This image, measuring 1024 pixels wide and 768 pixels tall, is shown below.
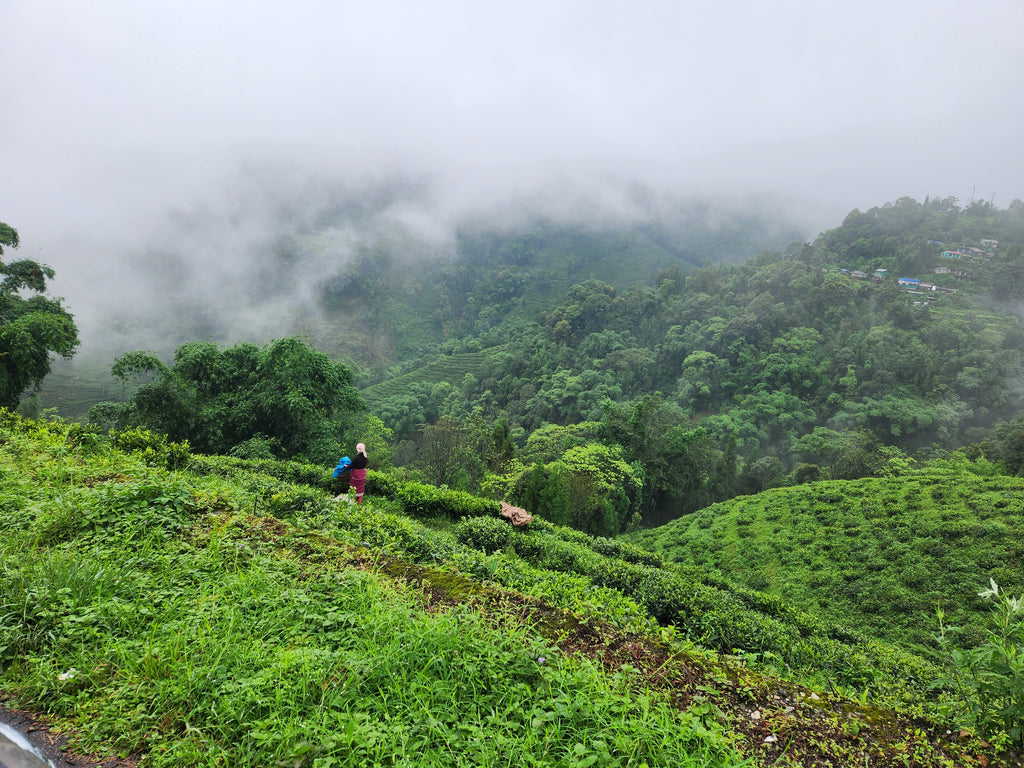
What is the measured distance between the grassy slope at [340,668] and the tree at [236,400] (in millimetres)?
10169

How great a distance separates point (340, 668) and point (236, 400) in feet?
47.4

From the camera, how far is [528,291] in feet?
361

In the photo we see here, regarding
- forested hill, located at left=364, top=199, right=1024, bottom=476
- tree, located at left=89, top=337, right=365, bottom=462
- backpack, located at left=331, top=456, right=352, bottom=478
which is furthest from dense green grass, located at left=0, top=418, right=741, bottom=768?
forested hill, located at left=364, top=199, right=1024, bottom=476

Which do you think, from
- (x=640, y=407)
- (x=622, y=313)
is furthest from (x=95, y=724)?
(x=622, y=313)

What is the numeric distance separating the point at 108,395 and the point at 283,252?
71.2 meters

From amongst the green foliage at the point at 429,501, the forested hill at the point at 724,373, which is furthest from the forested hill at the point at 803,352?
the green foliage at the point at 429,501

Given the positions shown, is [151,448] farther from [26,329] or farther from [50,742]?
[26,329]

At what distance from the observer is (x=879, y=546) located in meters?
14.5

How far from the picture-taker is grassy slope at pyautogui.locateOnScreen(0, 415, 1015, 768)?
208 centimetres

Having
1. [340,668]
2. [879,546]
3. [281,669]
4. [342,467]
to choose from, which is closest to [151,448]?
[342,467]

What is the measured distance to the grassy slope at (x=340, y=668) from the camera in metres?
2.08

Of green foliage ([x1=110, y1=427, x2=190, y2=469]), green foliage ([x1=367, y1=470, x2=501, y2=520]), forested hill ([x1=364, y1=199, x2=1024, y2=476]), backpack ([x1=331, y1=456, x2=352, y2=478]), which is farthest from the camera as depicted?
forested hill ([x1=364, y1=199, x2=1024, y2=476])

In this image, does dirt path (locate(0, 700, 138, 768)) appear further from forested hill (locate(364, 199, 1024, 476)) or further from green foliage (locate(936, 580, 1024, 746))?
forested hill (locate(364, 199, 1024, 476))

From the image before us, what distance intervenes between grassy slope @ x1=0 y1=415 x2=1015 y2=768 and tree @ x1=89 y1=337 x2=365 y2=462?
400 inches
